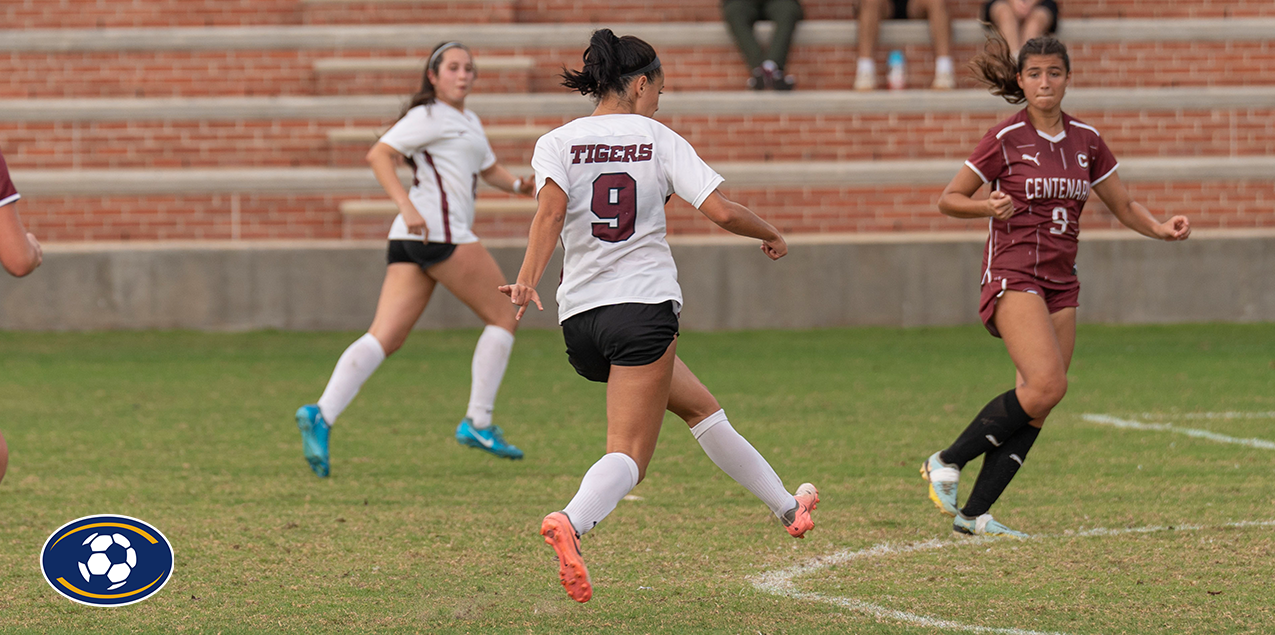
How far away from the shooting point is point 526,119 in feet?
52.1

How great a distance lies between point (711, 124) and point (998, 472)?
416 inches

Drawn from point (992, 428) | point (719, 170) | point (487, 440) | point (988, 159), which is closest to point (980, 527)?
point (992, 428)

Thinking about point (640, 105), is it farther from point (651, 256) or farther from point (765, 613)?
point (765, 613)

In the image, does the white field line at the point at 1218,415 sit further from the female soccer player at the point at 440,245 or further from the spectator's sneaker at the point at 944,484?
the female soccer player at the point at 440,245

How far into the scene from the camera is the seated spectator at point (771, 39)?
16.1 m

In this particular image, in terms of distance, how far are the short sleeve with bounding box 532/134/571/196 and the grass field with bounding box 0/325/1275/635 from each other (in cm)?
137

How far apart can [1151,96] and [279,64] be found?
999cm

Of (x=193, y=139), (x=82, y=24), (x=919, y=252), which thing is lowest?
(x=919, y=252)

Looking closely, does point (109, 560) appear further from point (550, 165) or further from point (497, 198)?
point (497, 198)

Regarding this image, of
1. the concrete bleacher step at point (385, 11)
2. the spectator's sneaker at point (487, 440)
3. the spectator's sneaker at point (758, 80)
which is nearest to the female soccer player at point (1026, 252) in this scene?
the spectator's sneaker at point (487, 440)

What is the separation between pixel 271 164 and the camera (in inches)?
630

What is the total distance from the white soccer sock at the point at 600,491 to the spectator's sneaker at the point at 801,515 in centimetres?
74

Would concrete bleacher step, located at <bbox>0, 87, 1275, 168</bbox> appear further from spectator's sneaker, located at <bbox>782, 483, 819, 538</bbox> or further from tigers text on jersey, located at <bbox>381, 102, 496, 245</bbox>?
spectator's sneaker, located at <bbox>782, 483, 819, 538</bbox>

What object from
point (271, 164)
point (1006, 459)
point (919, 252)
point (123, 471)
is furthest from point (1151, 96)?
point (123, 471)
